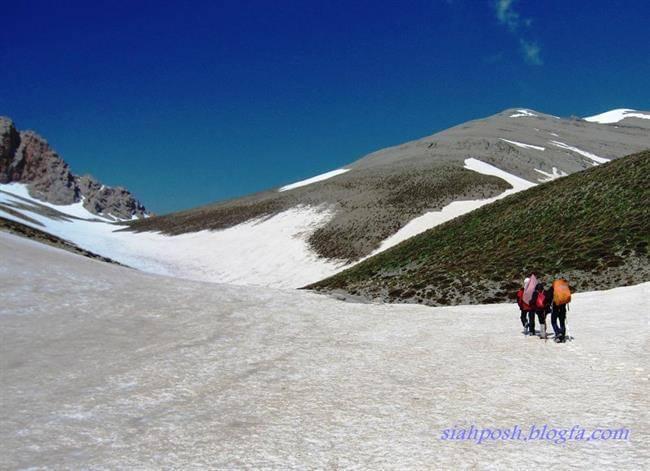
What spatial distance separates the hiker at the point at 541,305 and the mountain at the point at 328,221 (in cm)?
3669

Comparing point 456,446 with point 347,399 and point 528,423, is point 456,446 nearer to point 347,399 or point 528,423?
point 528,423

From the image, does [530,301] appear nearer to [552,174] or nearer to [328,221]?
[328,221]

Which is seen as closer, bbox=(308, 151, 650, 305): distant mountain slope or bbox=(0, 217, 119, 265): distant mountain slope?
bbox=(308, 151, 650, 305): distant mountain slope

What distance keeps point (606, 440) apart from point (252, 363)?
8.51 m

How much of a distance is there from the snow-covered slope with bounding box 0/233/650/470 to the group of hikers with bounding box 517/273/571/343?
2.19 ft

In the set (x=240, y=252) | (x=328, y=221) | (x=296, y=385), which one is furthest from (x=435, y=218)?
(x=296, y=385)

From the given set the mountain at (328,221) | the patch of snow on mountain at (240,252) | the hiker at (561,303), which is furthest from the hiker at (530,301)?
the mountain at (328,221)

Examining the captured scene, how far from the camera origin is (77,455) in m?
7.81

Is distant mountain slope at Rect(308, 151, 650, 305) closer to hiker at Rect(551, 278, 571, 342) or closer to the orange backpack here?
hiker at Rect(551, 278, 571, 342)

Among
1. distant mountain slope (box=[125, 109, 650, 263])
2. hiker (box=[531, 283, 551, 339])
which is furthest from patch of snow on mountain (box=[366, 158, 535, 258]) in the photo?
hiker (box=[531, 283, 551, 339])

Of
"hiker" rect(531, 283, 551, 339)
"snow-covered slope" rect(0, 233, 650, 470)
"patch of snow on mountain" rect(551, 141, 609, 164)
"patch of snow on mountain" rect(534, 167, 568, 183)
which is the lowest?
"snow-covered slope" rect(0, 233, 650, 470)

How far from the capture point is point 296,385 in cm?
1171

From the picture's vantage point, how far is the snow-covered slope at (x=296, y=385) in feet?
25.9

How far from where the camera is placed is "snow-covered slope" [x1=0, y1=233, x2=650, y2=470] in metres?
7.89
